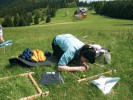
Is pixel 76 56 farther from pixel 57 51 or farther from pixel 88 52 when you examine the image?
pixel 57 51

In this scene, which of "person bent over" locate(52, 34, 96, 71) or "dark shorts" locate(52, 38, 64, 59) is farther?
"dark shorts" locate(52, 38, 64, 59)

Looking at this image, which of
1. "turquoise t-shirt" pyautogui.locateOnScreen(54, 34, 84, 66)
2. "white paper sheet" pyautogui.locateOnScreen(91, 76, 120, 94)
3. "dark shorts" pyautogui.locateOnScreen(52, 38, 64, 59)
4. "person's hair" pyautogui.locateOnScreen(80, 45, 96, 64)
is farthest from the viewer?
"dark shorts" pyautogui.locateOnScreen(52, 38, 64, 59)

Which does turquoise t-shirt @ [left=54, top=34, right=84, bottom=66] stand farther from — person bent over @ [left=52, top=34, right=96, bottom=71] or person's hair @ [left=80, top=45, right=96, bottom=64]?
person's hair @ [left=80, top=45, right=96, bottom=64]

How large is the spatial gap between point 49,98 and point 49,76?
1.17 metres

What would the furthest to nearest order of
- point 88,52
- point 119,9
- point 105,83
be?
point 119,9, point 88,52, point 105,83

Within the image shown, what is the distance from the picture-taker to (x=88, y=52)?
328 inches

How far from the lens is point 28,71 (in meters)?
8.73

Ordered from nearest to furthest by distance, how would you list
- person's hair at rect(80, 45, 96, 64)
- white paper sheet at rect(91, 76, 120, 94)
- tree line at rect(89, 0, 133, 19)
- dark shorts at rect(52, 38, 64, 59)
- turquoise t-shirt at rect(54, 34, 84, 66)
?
white paper sheet at rect(91, 76, 120, 94) → person's hair at rect(80, 45, 96, 64) → turquoise t-shirt at rect(54, 34, 84, 66) → dark shorts at rect(52, 38, 64, 59) → tree line at rect(89, 0, 133, 19)

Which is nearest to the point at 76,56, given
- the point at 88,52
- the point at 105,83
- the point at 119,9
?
the point at 88,52

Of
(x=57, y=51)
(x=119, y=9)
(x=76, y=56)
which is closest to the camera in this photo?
(x=76, y=56)

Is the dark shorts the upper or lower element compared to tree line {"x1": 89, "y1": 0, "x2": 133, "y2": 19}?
upper

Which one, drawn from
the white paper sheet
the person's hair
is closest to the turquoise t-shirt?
the person's hair

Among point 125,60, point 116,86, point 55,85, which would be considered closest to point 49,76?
point 55,85

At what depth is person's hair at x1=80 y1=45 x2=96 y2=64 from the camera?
8343 millimetres
